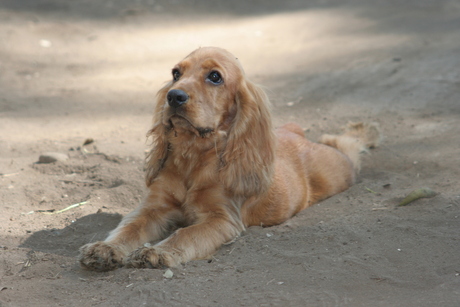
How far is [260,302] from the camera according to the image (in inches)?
133

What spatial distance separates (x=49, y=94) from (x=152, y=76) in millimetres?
1965

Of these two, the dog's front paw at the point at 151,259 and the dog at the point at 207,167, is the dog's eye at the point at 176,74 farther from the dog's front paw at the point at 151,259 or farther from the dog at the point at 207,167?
the dog's front paw at the point at 151,259

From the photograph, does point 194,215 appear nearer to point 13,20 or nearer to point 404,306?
point 404,306

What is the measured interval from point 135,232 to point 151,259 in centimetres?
61

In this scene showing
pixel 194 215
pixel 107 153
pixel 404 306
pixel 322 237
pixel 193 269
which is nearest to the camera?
pixel 404 306

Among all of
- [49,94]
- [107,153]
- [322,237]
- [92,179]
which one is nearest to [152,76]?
[49,94]

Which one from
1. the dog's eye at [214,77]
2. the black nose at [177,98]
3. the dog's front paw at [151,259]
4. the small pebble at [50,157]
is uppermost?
the dog's eye at [214,77]

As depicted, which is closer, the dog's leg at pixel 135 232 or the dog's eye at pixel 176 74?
the dog's leg at pixel 135 232

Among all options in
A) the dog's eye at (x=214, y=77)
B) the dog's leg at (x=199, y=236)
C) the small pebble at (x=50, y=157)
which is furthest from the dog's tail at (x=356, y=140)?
the small pebble at (x=50, y=157)

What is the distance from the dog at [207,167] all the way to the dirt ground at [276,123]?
9.9 inches

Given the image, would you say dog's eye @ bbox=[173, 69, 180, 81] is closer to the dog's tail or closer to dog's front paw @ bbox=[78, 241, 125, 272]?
dog's front paw @ bbox=[78, 241, 125, 272]

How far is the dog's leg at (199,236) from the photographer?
3961mm

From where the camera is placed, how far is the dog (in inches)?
170

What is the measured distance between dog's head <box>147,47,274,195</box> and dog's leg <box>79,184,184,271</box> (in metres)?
0.27
